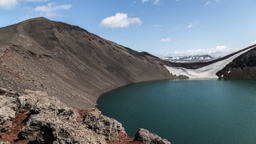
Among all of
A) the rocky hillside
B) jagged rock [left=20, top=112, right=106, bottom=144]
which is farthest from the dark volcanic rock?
jagged rock [left=20, top=112, right=106, bottom=144]

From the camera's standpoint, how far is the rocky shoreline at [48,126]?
35.5ft

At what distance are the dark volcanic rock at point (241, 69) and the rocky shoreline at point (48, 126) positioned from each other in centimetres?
11298

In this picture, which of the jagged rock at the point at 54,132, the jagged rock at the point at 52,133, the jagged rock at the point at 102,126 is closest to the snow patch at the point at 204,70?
the jagged rock at the point at 102,126

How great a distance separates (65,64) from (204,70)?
103719 mm

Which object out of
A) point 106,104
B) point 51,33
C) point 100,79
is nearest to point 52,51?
point 51,33

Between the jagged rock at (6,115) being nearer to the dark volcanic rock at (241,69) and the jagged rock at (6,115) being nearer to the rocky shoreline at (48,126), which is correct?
the rocky shoreline at (48,126)

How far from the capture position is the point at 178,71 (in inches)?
5148

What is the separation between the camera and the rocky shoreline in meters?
10.8

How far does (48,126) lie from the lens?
36.2 feet

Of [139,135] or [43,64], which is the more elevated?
[43,64]

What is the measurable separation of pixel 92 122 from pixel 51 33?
80107 mm

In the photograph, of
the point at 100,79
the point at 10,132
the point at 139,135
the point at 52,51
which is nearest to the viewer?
the point at 10,132

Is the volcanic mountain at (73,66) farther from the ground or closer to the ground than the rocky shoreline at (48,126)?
farther from the ground

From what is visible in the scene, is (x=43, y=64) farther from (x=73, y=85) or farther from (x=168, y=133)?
(x=168, y=133)
